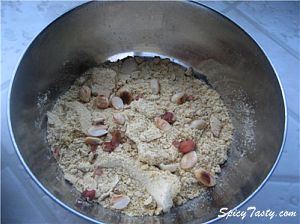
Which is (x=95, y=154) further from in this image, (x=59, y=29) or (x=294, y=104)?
(x=294, y=104)

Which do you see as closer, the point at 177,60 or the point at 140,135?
the point at 140,135

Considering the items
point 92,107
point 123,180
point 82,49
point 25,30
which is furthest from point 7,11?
point 123,180

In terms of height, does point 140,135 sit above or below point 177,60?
below
